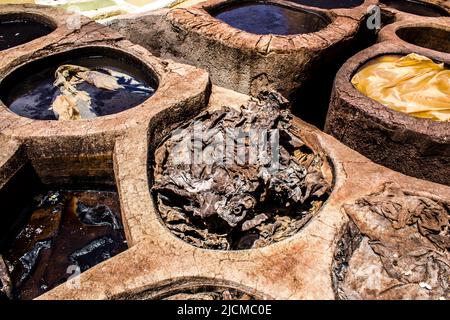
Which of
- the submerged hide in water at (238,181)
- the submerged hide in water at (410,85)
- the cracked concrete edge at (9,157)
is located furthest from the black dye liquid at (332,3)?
the cracked concrete edge at (9,157)

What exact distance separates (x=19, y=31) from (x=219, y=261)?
576 centimetres

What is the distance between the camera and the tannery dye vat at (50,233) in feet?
11.3

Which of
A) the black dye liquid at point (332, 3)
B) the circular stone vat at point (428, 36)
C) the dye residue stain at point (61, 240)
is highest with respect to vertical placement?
the black dye liquid at point (332, 3)

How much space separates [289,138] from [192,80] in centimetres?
160

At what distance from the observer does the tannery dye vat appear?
11.3 feet

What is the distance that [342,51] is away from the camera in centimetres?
520

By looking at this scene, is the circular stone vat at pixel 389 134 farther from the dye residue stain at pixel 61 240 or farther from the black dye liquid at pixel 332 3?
the black dye liquid at pixel 332 3

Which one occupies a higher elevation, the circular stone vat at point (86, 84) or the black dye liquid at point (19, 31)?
the black dye liquid at point (19, 31)

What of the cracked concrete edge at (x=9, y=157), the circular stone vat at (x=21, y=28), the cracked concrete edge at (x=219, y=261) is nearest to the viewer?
the cracked concrete edge at (x=219, y=261)

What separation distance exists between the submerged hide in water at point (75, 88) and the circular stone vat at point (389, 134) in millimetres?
3111

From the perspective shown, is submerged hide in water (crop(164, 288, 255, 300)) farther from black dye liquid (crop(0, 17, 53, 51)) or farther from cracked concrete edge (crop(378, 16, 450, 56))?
black dye liquid (crop(0, 17, 53, 51))

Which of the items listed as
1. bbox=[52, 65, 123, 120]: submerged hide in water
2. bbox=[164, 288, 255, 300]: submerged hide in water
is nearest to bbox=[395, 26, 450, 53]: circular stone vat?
bbox=[52, 65, 123, 120]: submerged hide in water

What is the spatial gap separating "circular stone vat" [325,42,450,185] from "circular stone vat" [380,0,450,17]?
4.37 m

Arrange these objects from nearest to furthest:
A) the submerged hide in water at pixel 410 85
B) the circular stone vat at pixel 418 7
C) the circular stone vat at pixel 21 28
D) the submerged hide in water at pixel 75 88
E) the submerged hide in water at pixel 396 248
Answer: the submerged hide in water at pixel 396 248 < the submerged hide in water at pixel 410 85 < the submerged hide in water at pixel 75 88 < the circular stone vat at pixel 21 28 < the circular stone vat at pixel 418 7
